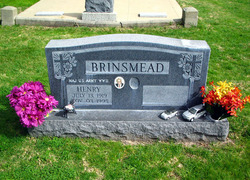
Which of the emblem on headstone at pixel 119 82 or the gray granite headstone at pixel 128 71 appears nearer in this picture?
the gray granite headstone at pixel 128 71

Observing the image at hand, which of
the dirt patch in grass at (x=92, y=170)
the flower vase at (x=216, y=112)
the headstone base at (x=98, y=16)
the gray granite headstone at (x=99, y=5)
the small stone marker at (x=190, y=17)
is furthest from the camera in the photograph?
the headstone base at (x=98, y=16)

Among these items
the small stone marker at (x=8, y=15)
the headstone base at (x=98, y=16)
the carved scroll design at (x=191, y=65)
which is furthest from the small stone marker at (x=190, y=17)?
the small stone marker at (x=8, y=15)

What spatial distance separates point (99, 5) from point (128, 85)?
5879 millimetres

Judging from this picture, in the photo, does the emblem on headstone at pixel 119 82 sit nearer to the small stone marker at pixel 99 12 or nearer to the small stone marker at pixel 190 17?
the small stone marker at pixel 99 12

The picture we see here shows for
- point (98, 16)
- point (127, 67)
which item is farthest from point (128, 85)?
point (98, 16)

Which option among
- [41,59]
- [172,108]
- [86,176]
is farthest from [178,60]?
[41,59]

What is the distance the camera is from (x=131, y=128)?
217 inches

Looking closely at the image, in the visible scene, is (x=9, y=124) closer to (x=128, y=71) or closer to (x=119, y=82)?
(x=119, y=82)

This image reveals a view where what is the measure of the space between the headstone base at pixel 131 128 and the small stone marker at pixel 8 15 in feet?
21.6

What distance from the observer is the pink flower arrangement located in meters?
5.15

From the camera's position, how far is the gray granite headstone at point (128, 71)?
17.7 feet

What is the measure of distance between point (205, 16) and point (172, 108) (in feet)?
24.7

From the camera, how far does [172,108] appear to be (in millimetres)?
5688

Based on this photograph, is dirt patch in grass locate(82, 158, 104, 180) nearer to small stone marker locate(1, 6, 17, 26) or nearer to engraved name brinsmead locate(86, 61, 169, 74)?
engraved name brinsmead locate(86, 61, 169, 74)
